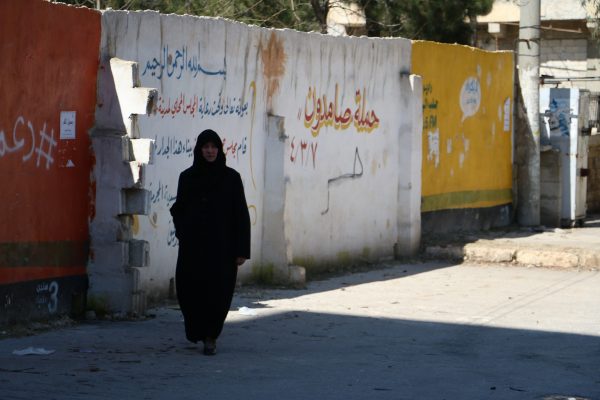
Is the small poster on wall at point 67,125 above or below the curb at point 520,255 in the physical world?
above

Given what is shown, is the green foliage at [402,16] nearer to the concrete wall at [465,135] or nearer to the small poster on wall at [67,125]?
the concrete wall at [465,135]

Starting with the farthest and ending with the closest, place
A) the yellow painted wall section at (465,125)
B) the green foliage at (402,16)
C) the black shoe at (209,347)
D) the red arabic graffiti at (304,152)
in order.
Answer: the green foliage at (402,16)
the yellow painted wall section at (465,125)
the red arabic graffiti at (304,152)
the black shoe at (209,347)

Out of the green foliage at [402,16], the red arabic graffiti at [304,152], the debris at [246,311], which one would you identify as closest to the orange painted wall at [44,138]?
the debris at [246,311]

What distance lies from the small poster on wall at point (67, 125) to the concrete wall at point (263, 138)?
25cm

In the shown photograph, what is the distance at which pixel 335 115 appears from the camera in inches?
541

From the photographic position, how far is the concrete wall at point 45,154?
8969mm

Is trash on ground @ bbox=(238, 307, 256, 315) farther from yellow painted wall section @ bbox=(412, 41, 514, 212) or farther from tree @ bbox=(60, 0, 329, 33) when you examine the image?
tree @ bbox=(60, 0, 329, 33)

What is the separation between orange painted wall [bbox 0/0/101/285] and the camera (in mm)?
8969

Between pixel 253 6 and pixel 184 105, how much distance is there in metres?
8.66

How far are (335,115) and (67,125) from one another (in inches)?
183

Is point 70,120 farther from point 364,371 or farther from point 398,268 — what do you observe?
point 398,268

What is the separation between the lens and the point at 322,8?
2206 cm

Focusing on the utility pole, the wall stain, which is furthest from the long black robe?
the utility pole

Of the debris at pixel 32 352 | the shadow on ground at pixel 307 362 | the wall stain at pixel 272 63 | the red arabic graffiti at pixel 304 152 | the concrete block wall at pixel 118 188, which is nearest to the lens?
the shadow on ground at pixel 307 362
